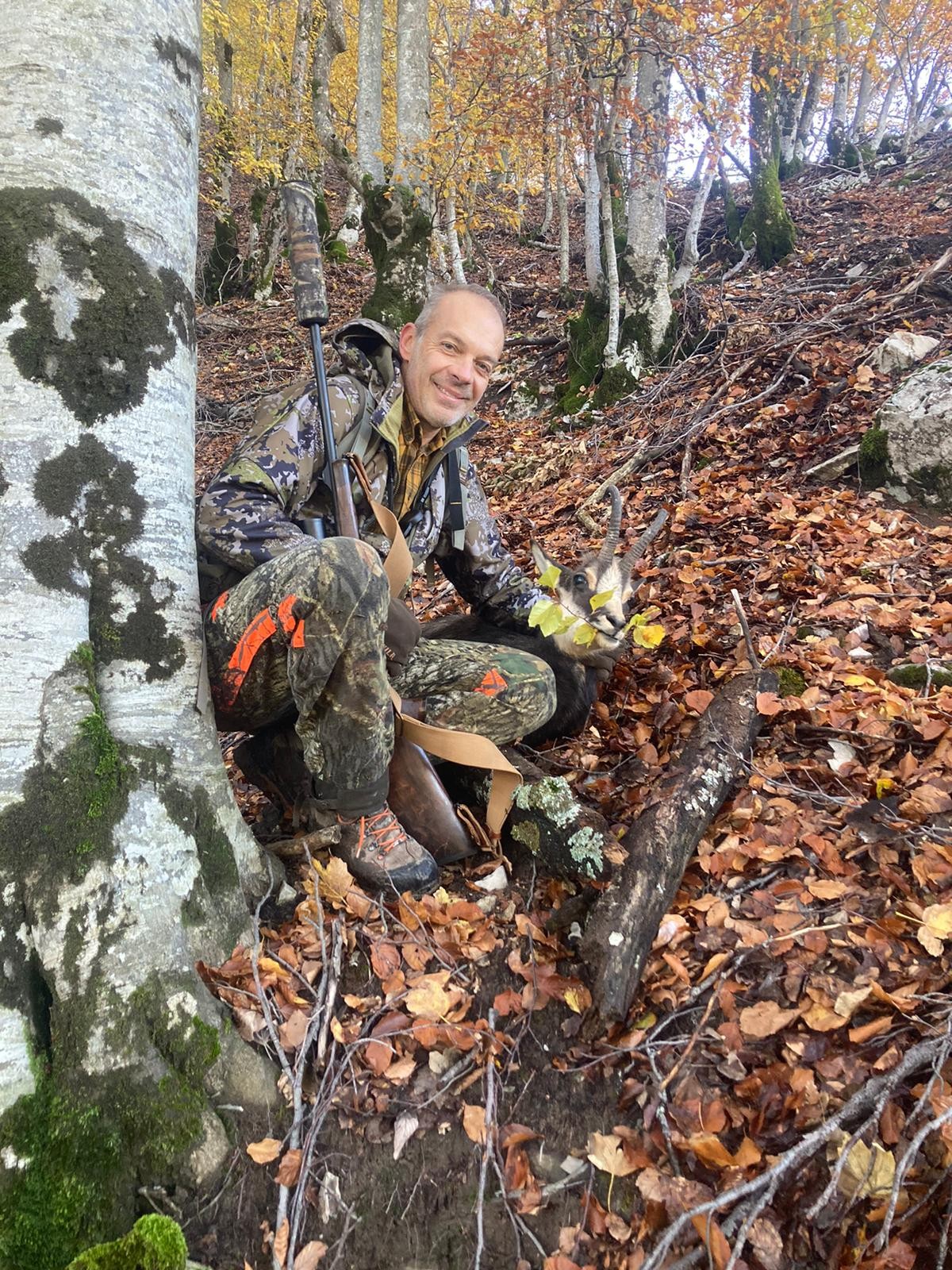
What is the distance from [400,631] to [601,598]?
0.91 metres

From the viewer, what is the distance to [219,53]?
18.5 meters

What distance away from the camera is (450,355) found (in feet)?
10.9

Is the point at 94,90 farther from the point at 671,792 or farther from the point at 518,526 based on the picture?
the point at 518,526

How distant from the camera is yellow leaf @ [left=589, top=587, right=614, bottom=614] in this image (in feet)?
10.5

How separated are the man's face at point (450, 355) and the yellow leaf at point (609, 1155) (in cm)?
279

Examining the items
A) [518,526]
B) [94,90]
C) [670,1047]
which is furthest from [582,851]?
[518,526]

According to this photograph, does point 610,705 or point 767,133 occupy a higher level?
point 767,133

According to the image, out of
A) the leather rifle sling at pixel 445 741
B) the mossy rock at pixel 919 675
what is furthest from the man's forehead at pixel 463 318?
the mossy rock at pixel 919 675

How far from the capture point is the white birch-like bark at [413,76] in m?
9.63

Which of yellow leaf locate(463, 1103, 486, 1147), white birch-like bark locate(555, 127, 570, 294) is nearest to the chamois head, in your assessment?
yellow leaf locate(463, 1103, 486, 1147)

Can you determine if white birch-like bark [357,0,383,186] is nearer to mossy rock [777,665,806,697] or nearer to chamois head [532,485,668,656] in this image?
chamois head [532,485,668,656]

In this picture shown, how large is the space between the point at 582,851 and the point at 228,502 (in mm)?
1875

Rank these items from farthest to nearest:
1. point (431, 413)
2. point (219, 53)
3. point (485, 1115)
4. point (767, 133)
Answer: point (219, 53), point (767, 133), point (431, 413), point (485, 1115)

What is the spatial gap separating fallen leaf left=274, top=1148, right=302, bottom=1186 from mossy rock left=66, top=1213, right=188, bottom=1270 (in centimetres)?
25
